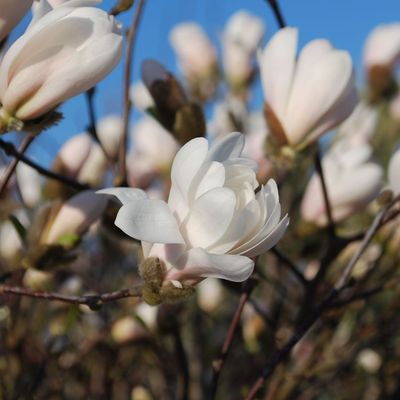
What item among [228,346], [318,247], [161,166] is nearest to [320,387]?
[318,247]

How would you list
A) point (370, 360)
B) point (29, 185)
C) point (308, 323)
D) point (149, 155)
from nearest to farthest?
point (308, 323) → point (149, 155) → point (370, 360) → point (29, 185)

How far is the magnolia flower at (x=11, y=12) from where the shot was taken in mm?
498

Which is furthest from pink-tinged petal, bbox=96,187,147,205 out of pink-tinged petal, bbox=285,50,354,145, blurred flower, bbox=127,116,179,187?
blurred flower, bbox=127,116,179,187

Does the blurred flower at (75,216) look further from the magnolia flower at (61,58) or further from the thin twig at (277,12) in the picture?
the thin twig at (277,12)

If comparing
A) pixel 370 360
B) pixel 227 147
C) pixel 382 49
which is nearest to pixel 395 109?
pixel 382 49

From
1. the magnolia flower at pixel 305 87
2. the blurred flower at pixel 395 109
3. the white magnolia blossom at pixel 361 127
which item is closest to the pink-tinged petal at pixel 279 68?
the magnolia flower at pixel 305 87

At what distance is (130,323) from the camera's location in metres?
0.95

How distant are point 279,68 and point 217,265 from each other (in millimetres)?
326

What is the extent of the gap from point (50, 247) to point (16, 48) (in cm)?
22

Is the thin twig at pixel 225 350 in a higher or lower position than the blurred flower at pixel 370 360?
higher

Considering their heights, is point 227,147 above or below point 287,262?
above

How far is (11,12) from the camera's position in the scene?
503 millimetres

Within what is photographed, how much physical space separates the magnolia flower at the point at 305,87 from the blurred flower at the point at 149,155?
0.37 meters

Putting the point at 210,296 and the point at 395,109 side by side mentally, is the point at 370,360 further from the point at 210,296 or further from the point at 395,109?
the point at 395,109
